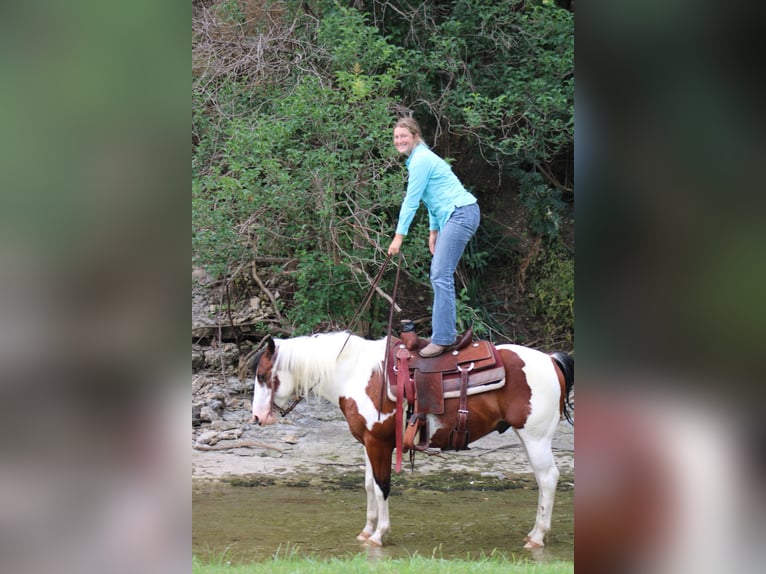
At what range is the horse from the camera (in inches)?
214

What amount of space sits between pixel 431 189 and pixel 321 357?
147 cm

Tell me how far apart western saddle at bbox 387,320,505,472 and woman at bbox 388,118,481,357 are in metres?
0.10

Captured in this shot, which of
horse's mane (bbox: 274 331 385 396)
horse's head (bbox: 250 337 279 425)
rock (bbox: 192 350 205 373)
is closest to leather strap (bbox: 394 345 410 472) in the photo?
horse's mane (bbox: 274 331 385 396)

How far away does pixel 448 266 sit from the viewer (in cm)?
531

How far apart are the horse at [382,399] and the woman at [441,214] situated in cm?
45

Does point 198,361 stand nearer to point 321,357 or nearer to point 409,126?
point 321,357

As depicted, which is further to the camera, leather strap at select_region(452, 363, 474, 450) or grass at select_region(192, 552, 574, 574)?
leather strap at select_region(452, 363, 474, 450)

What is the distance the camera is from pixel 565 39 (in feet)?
32.7

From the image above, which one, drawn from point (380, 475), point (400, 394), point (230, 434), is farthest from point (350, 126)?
point (380, 475)

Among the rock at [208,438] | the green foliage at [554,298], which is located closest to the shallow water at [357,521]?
the rock at [208,438]

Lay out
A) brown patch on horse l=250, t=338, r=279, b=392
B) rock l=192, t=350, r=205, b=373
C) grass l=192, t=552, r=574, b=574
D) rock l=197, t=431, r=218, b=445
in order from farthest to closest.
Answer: rock l=192, t=350, r=205, b=373
rock l=197, t=431, r=218, b=445
brown patch on horse l=250, t=338, r=279, b=392
grass l=192, t=552, r=574, b=574

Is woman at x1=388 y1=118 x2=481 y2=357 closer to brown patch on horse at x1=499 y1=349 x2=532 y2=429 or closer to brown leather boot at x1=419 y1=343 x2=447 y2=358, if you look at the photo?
brown leather boot at x1=419 y1=343 x2=447 y2=358
